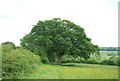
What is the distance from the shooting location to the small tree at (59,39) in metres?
15.4

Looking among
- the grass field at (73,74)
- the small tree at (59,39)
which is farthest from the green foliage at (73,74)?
the small tree at (59,39)

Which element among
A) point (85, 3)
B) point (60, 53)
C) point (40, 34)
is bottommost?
point (60, 53)

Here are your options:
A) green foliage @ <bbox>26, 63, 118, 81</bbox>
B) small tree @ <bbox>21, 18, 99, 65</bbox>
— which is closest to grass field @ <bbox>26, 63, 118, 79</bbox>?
green foliage @ <bbox>26, 63, 118, 81</bbox>

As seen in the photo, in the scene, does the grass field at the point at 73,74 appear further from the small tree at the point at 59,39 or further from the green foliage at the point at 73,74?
the small tree at the point at 59,39

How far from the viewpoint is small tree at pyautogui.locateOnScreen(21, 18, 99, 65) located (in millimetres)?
15375

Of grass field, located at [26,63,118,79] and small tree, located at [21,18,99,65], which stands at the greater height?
small tree, located at [21,18,99,65]

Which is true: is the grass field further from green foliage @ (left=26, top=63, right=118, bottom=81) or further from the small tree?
the small tree

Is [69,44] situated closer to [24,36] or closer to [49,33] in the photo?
[49,33]

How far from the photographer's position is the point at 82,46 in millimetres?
15258

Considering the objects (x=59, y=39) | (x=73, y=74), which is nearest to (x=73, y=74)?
(x=73, y=74)

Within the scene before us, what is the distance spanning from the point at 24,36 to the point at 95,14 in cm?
812

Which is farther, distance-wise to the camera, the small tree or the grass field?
the small tree

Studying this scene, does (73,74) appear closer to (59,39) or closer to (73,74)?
(73,74)

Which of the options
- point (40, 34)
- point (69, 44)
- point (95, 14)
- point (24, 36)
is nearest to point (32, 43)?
point (40, 34)
